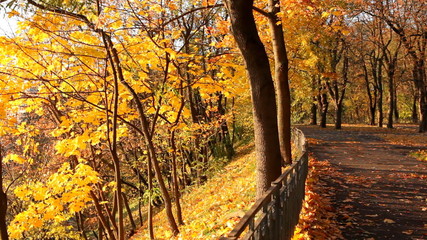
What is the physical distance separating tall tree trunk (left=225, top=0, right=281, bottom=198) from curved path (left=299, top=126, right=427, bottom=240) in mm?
2068

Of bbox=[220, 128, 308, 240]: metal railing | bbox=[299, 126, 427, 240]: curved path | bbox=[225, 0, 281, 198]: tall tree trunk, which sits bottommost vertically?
bbox=[299, 126, 427, 240]: curved path

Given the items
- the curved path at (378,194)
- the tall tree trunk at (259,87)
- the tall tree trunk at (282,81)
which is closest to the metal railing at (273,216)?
the tall tree trunk at (259,87)

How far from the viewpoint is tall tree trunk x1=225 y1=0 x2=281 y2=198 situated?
549 centimetres

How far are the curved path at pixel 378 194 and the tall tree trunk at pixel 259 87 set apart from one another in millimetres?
2068

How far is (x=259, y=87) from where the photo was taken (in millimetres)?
5656

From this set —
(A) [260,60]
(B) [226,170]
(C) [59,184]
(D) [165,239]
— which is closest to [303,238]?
(A) [260,60]

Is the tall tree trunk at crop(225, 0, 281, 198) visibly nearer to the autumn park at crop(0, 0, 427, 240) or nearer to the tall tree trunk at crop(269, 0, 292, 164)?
the autumn park at crop(0, 0, 427, 240)

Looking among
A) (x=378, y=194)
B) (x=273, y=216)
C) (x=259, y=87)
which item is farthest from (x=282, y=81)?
(x=273, y=216)

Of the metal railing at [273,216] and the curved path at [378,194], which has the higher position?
the metal railing at [273,216]

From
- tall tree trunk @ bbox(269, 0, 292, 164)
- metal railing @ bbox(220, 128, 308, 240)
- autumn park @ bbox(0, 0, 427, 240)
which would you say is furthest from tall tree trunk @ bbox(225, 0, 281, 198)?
tall tree trunk @ bbox(269, 0, 292, 164)

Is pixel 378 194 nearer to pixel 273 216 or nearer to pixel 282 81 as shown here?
pixel 282 81

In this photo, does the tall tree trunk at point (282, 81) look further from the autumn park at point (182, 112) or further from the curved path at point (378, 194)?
the curved path at point (378, 194)

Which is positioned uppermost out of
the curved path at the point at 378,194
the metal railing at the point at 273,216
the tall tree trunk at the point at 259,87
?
the tall tree trunk at the point at 259,87

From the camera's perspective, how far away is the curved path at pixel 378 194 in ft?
21.7
